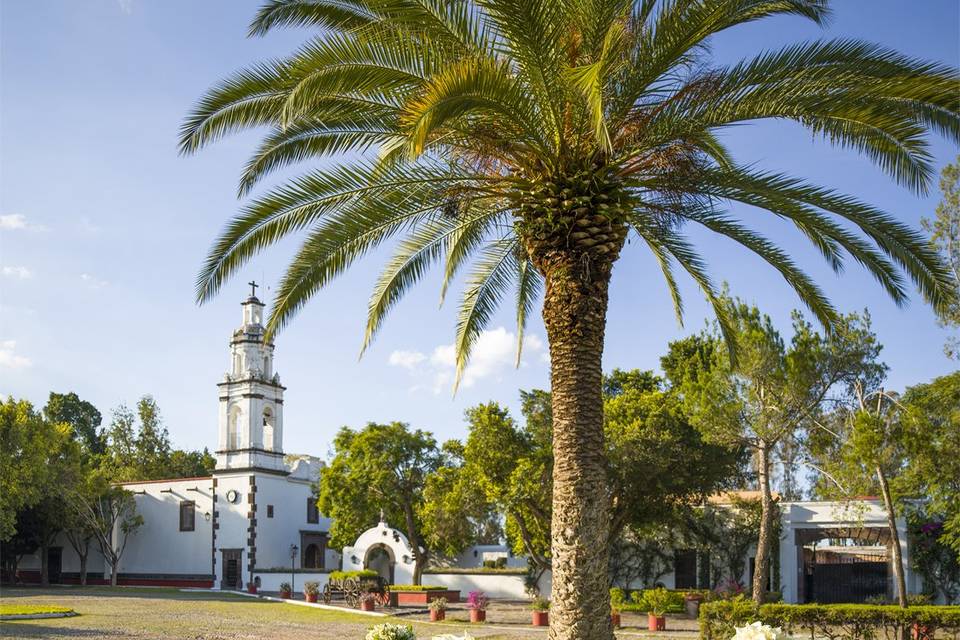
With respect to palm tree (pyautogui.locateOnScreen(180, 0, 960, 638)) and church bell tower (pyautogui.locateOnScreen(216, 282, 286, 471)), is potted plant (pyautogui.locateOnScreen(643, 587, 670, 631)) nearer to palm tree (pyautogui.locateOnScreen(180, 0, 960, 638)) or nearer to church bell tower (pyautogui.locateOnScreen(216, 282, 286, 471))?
palm tree (pyautogui.locateOnScreen(180, 0, 960, 638))

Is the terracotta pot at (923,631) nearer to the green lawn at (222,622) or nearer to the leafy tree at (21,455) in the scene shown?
the green lawn at (222,622)

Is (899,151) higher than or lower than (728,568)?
higher

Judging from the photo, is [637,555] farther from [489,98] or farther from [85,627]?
[489,98]

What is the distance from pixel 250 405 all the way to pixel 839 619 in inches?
1201

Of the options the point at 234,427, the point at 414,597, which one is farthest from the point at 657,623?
the point at 234,427

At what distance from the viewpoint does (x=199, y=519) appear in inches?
1652

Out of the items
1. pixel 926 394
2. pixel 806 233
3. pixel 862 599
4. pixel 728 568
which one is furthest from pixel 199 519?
pixel 806 233

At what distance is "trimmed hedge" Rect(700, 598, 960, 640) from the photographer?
53.2 feet

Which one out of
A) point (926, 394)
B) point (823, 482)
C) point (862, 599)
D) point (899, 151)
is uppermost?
point (899, 151)

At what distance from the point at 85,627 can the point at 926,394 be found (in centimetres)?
2021

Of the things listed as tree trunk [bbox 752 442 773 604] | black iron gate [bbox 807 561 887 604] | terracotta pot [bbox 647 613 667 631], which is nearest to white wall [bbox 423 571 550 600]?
black iron gate [bbox 807 561 887 604]

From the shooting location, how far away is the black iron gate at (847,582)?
2788 cm

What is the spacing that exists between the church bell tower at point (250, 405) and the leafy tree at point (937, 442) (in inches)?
1171

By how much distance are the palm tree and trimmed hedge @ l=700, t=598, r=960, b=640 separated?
26.2ft
